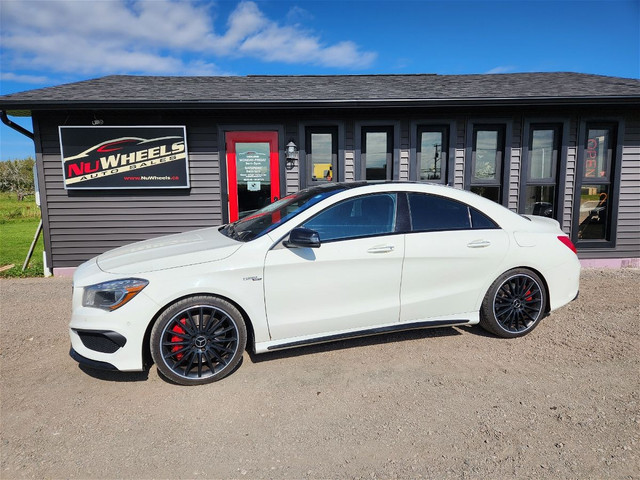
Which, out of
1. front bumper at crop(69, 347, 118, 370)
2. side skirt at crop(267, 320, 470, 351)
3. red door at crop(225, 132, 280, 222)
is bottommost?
front bumper at crop(69, 347, 118, 370)

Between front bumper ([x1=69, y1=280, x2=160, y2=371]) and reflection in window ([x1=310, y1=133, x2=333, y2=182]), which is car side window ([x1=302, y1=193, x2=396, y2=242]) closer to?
front bumper ([x1=69, y1=280, x2=160, y2=371])

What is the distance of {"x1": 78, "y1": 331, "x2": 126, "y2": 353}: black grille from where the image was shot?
2861 millimetres

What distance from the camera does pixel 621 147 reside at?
7207mm

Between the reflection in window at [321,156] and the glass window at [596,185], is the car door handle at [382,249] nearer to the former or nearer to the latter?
the reflection in window at [321,156]

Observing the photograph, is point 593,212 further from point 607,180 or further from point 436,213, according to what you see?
point 436,213

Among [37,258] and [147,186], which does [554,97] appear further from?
[37,258]

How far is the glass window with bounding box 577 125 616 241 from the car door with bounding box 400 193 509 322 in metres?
4.95

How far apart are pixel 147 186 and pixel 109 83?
2513 mm

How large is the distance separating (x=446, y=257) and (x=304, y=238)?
1388 millimetres

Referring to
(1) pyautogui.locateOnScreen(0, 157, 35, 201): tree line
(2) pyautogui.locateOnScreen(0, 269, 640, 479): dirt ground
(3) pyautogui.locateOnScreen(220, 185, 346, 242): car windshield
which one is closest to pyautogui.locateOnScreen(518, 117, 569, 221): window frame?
(2) pyautogui.locateOnScreen(0, 269, 640, 479): dirt ground

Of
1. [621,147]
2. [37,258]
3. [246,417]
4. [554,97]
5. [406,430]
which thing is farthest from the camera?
[37,258]

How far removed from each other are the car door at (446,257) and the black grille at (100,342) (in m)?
2.32

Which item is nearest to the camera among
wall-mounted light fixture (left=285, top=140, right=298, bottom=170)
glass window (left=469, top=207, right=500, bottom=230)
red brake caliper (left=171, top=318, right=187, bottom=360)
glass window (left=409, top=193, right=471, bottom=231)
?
red brake caliper (left=171, top=318, right=187, bottom=360)

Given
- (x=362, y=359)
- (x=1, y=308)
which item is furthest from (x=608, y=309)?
(x=1, y=308)
